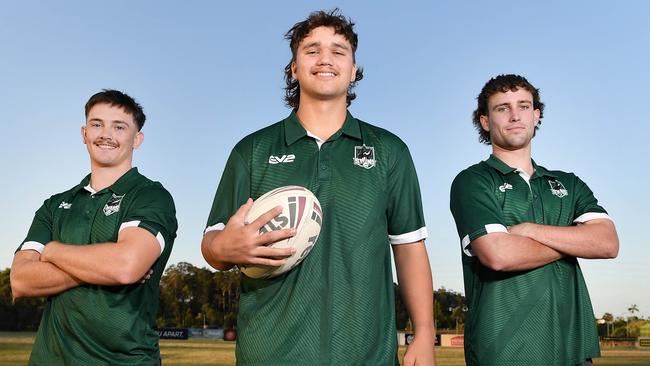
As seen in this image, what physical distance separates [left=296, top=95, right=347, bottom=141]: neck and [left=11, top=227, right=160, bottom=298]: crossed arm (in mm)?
1703

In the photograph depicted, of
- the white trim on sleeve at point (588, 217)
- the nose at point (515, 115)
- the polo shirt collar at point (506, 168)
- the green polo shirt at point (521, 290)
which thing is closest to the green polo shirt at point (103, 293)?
the green polo shirt at point (521, 290)

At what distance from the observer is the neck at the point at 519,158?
5637 millimetres

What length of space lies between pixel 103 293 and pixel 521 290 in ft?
10.3

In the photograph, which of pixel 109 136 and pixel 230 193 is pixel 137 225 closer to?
pixel 109 136

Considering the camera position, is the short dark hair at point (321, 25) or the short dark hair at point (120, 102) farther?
the short dark hair at point (120, 102)

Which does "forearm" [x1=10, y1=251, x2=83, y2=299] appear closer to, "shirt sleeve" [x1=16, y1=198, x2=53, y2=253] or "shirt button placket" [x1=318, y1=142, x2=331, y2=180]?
"shirt sleeve" [x1=16, y1=198, x2=53, y2=253]

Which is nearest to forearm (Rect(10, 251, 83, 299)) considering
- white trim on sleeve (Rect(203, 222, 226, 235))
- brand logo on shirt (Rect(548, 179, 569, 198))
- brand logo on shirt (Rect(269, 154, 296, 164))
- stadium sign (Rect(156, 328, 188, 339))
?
white trim on sleeve (Rect(203, 222, 226, 235))

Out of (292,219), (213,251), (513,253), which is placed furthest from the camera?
(513,253)

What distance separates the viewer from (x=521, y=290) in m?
5.11

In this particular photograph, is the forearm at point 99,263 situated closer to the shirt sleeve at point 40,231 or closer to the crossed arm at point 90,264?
the crossed arm at point 90,264

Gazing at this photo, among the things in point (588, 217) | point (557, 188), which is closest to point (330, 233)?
point (557, 188)

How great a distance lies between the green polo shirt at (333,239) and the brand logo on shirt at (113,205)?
5.17 ft

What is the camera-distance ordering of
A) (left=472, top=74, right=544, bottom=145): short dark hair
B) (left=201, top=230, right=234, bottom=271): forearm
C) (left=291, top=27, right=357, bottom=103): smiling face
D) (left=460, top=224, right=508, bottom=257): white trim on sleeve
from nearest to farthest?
(left=201, top=230, right=234, bottom=271): forearm < (left=291, top=27, right=357, bottom=103): smiling face < (left=460, top=224, right=508, bottom=257): white trim on sleeve < (left=472, top=74, right=544, bottom=145): short dark hair

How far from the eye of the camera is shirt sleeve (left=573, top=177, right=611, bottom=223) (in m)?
5.51
